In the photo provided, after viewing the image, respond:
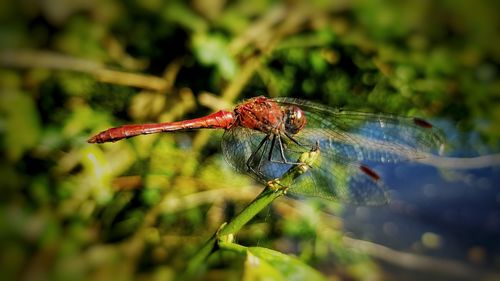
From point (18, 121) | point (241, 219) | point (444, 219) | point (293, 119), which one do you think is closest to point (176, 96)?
point (18, 121)

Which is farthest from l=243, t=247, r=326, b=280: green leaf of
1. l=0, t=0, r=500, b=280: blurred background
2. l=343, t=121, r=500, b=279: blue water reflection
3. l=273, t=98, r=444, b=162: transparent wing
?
l=343, t=121, r=500, b=279: blue water reflection

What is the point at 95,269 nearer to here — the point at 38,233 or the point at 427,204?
the point at 38,233

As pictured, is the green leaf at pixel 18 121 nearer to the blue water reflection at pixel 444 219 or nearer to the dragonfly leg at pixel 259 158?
the dragonfly leg at pixel 259 158

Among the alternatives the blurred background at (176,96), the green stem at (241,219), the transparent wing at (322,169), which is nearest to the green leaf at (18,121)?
the blurred background at (176,96)

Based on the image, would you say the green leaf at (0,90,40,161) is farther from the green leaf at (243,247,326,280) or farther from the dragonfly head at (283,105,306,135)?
the green leaf at (243,247,326,280)

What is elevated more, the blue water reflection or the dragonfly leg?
the blue water reflection

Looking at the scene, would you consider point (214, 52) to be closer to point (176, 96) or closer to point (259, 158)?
point (176, 96)

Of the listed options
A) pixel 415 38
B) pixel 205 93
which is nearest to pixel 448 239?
pixel 415 38
